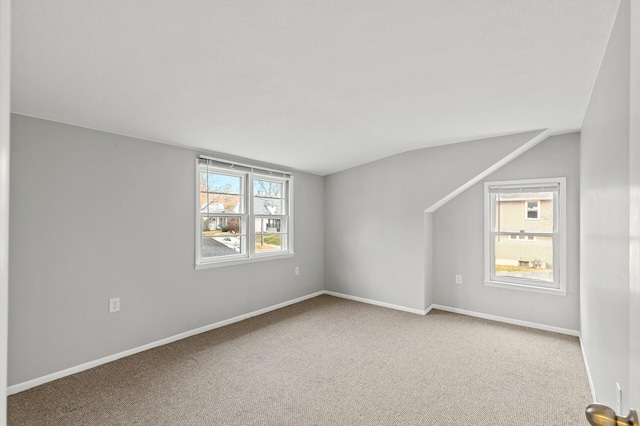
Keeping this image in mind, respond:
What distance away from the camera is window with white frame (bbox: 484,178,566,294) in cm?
380

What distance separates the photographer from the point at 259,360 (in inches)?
120

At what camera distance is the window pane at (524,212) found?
12.8 ft

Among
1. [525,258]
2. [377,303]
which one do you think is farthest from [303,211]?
[525,258]

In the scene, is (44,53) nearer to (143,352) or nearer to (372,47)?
(372,47)

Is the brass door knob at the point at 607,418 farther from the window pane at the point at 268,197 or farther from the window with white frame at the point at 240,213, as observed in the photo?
the window pane at the point at 268,197

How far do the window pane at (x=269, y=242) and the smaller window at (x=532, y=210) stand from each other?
3.27 meters

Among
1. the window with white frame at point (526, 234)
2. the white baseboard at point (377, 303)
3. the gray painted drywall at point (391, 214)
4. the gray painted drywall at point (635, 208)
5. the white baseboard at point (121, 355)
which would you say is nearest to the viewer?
the gray painted drywall at point (635, 208)

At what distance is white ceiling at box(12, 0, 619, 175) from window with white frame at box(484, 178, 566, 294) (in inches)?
37.4

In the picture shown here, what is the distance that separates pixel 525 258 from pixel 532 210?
0.60m

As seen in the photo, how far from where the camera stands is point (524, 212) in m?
4.05

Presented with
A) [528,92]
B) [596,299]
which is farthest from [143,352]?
[528,92]

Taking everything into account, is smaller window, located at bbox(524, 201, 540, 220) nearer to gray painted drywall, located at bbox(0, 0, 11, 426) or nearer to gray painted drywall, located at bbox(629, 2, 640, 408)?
gray painted drywall, located at bbox(629, 2, 640, 408)

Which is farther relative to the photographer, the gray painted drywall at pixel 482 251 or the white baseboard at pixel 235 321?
the gray painted drywall at pixel 482 251

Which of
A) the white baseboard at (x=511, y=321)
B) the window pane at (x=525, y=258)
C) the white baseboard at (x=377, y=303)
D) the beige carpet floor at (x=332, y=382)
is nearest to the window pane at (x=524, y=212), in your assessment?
the window pane at (x=525, y=258)
